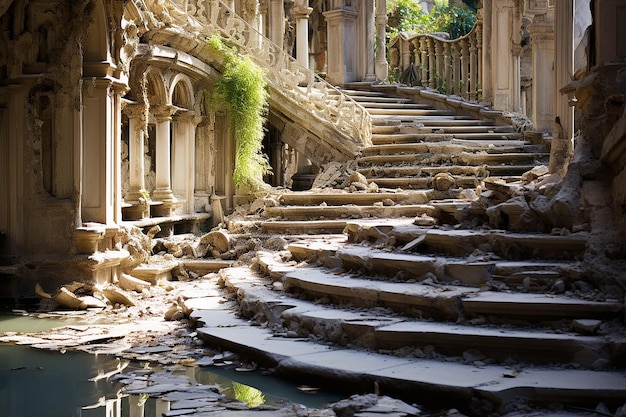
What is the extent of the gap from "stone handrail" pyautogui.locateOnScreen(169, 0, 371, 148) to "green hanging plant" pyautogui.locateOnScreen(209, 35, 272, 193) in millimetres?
595

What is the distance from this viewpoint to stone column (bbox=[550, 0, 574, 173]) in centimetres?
937

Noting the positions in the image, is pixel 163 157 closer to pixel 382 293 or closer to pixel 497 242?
pixel 382 293

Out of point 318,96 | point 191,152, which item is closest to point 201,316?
point 191,152

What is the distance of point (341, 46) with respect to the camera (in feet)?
73.4

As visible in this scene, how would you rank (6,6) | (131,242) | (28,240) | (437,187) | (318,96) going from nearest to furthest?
(6,6)
(28,240)
(131,242)
(437,187)
(318,96)

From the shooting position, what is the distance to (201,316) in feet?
27.5

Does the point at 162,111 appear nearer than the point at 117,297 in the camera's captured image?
No

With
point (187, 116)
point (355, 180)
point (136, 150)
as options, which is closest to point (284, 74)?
point (187, 116)

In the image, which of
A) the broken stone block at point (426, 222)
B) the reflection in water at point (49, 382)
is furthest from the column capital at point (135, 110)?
the reflection in water at point (49, 382)

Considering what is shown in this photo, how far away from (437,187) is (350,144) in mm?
3508

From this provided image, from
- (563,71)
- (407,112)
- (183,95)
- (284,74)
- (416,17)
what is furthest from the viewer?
(416,17)

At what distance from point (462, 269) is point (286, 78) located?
1031cm

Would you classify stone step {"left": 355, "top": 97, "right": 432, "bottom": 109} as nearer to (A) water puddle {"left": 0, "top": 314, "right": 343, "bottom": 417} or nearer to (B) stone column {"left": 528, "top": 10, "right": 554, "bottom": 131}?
(B) stone column {"left": 528, "top": 10, "right": 554, "bottom": 131}

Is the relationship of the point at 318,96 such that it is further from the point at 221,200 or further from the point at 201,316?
the point at 201,316
